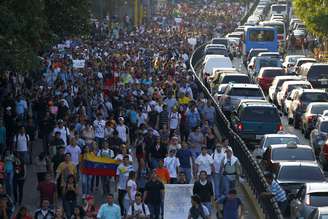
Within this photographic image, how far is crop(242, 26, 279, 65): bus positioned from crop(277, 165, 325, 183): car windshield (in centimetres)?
5147

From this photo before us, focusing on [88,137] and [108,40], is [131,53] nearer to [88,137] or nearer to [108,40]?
[108,40]

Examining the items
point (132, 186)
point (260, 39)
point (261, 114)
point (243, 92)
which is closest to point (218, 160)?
point (132, 186)

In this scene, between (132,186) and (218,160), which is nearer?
(132,186)

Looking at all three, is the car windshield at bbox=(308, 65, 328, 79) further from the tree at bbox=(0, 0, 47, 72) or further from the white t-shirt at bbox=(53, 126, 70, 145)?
the white t-shirt at bbox=(53, 126, 70, 145)

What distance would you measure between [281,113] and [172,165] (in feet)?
66.7

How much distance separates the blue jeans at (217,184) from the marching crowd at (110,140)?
0.08ft

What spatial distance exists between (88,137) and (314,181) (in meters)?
5.52

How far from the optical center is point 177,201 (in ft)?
72.1

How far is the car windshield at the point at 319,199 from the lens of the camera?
22.8 m

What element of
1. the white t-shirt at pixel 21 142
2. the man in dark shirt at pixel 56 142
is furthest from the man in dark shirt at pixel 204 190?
the white t-shirt at pixel 21 142

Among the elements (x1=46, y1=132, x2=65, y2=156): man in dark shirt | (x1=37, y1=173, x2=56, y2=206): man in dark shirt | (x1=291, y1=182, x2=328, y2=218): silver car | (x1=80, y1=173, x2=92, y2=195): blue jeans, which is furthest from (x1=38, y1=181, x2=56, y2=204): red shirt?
(x1=46, y1=132, x2=65, y2=156): man in dark shirt

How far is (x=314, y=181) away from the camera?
86.1ft

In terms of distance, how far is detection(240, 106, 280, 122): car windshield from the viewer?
3681 centimetres

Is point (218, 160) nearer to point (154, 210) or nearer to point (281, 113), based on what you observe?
point (154, 210)
